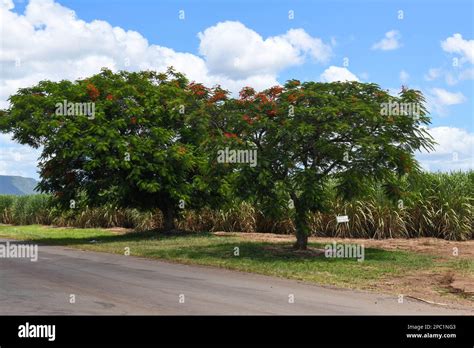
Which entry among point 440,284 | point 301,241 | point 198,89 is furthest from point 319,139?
point 198,89

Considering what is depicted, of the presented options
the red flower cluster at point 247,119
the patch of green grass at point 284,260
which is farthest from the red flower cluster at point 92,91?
the red flower cluster at point 247,119

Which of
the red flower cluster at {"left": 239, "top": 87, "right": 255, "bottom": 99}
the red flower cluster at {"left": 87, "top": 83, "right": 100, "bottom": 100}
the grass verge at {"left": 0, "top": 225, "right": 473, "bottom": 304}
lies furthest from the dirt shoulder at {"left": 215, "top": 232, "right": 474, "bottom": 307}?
the red flower cluster at {"left": 87, "top": 83, "right": 100, "bottom": 100}

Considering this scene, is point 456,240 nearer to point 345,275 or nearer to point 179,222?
point 345,275

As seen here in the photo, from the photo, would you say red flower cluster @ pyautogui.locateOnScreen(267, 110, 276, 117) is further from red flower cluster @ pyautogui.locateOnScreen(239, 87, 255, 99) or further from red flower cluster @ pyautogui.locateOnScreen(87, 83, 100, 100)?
red flower cluster @ pyautogui.locateOnScreen(87, 83, 100, 100)

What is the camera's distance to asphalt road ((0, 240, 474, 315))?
8961mm

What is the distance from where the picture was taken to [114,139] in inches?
862

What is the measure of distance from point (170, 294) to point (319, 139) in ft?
24.4

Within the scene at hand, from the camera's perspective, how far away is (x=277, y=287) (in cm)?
1134

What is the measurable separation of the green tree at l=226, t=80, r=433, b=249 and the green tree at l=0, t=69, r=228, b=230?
4.92 meters

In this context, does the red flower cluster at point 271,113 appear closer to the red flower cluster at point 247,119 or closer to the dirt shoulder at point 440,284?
the red flower cluster at point 247,119

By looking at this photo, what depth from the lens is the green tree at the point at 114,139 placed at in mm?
21766

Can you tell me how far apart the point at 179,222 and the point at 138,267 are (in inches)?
635

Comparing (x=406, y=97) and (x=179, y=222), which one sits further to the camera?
(x=179, y=222)
